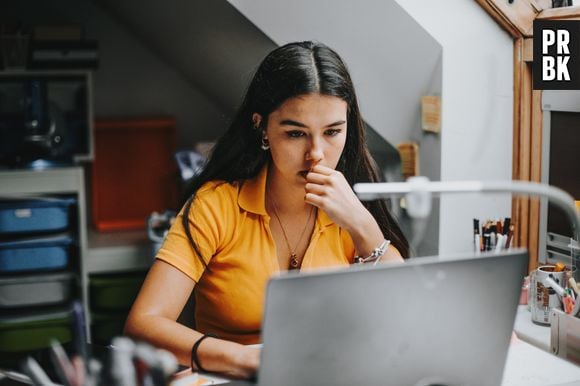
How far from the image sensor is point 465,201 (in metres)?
2.52

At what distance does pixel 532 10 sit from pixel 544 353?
1.17 metres

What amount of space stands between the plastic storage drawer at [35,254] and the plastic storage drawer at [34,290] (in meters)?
0.04

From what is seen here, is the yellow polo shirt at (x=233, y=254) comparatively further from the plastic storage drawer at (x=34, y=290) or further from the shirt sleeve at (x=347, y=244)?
the plastic storage drawer at (x=34, y=290)

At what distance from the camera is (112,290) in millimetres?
3641

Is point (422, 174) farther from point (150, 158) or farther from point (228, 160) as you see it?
point (150, 158)

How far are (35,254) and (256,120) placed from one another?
6.56ft

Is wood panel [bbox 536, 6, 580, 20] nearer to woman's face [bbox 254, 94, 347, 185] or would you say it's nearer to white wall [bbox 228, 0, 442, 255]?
white wall [bbox 228, 0, 442, 255]

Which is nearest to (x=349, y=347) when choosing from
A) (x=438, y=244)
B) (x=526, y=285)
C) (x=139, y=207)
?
(x=526, y=285)

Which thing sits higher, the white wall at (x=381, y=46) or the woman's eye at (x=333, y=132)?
the white wall at (x=381, y=46)

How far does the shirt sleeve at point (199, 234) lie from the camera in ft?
5.70

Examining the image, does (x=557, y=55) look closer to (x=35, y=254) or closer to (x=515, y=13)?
(x=515, y=13)

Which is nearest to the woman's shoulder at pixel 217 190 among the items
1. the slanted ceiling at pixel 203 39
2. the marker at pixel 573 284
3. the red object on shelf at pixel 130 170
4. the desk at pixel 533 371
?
the desk at pixel 533 371

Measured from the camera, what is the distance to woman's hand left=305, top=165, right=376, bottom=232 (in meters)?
1.72

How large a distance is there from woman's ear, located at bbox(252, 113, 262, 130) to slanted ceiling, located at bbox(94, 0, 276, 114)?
0.91 m
